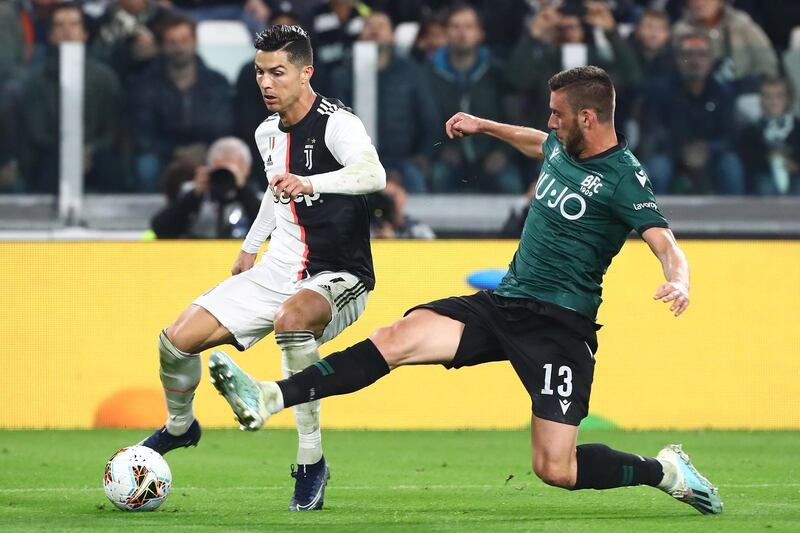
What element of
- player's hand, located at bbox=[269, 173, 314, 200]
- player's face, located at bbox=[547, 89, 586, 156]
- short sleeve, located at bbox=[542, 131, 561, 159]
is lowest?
player's hand, located at bbox=[269, 173, 314, 200]

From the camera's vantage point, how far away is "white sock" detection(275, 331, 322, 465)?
6715 mm

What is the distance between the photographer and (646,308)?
11414 mm

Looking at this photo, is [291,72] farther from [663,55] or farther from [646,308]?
[663,55]

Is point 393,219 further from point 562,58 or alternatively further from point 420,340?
point 420,340

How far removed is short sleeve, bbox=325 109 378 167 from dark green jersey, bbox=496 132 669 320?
87 centimetres

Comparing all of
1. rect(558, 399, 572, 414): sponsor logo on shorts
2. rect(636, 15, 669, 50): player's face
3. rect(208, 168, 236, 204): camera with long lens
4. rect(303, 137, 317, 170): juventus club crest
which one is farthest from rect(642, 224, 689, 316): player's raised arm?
rect(636, 15, 669, 50): player's face

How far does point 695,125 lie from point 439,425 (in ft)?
11.4

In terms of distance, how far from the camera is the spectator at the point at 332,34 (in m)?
12.2

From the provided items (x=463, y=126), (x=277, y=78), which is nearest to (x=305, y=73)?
(x=277, y=78)

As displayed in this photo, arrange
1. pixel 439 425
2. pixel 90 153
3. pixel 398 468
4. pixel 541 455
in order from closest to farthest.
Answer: pixel 541 455
pixel 398 468
pixel 439 425
pixel 90 153

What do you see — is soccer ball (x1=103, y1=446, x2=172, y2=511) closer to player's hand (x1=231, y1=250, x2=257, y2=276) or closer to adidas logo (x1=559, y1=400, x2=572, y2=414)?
player's hand (x1=231, y1=250, x2=257, y2=276)

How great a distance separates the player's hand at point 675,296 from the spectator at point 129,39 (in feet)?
25.8

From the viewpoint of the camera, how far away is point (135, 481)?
21.7 ft

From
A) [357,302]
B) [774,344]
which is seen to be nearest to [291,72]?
[357,302]
